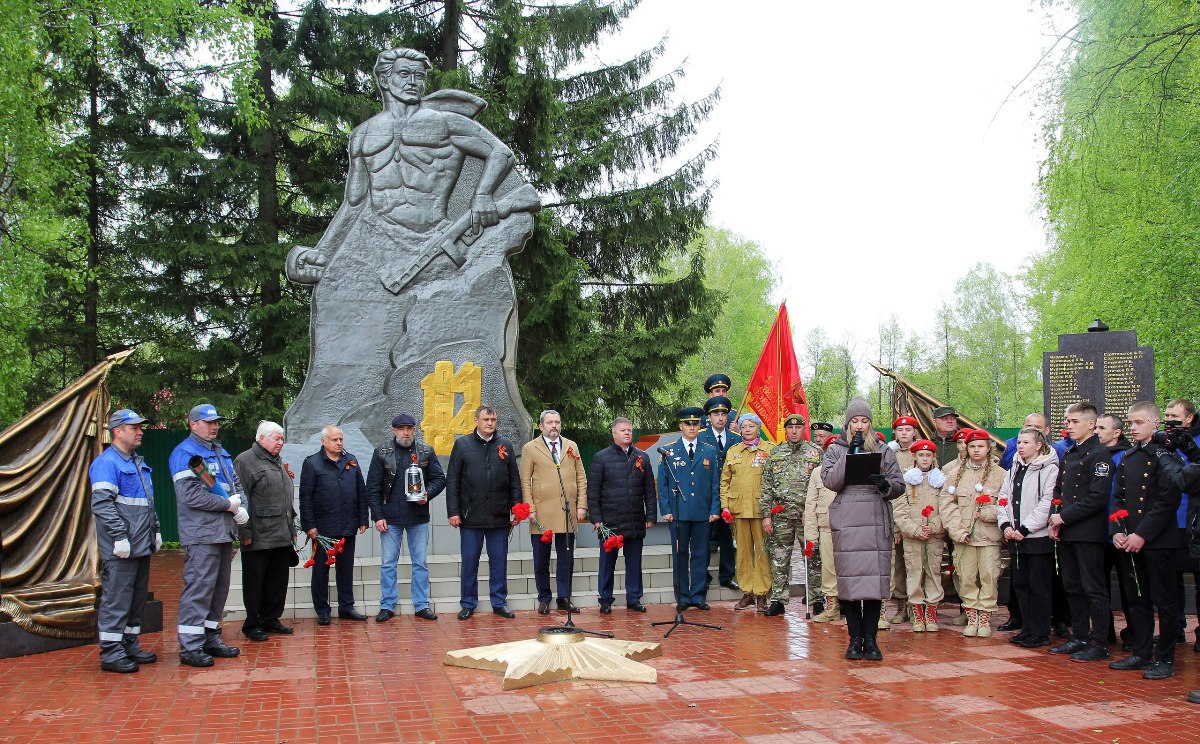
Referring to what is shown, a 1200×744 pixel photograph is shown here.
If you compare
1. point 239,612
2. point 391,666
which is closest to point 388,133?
point 239,612

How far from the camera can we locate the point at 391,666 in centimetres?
636

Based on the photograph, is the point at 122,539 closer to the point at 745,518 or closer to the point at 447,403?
the point at 447,403

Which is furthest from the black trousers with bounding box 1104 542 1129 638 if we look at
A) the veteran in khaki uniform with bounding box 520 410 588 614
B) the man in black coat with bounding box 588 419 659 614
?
the veteran in khaki uniform with bounding box 520 410 588 614

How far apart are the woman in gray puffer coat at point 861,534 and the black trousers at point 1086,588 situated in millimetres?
1433

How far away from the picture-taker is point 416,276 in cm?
1094

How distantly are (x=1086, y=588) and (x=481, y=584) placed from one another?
204 inches

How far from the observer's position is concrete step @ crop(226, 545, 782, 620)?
8375 millimetres

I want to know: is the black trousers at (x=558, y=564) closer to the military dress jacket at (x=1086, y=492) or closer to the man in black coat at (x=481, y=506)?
the man in black coat at (x=481, y=506)

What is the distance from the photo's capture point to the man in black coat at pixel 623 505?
8562mm

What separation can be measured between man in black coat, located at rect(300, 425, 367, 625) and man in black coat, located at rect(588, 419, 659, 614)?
6.90 ft

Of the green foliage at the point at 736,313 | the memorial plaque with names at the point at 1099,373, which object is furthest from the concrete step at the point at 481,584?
the green foliage at the point at 736,313

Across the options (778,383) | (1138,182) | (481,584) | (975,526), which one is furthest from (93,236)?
(1138,182)

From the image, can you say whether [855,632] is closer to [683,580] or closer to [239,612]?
[683,580]

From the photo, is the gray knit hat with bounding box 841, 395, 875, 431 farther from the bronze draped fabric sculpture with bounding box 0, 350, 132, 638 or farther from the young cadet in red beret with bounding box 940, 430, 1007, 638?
the bronze draped fabric sculpture with bounding box 0, 350, 132, 638
